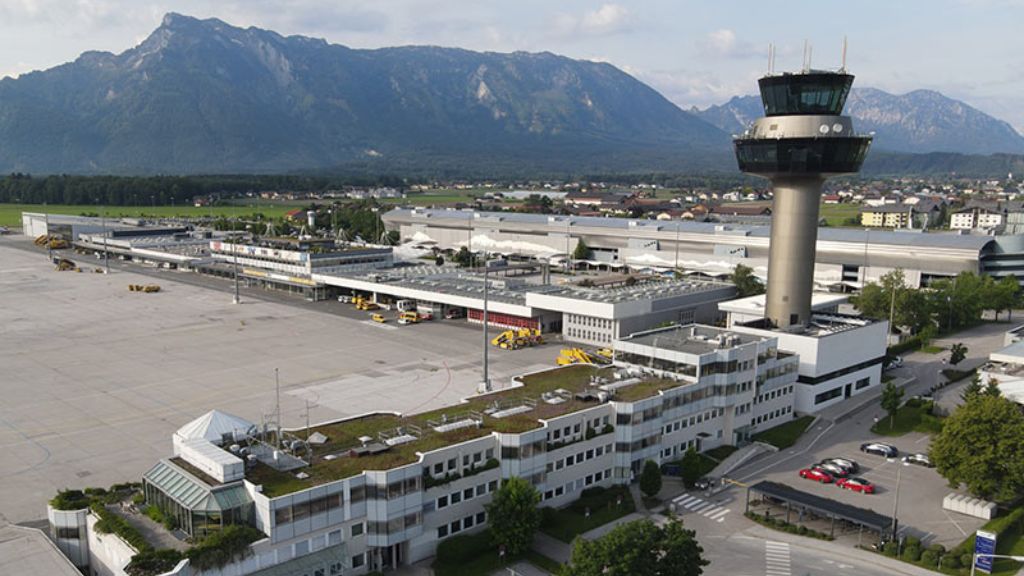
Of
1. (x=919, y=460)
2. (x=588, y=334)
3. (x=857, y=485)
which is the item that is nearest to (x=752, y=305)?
(x=588, y=334)

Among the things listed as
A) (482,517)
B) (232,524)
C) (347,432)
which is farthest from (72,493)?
(482,517)

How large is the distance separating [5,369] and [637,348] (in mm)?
57294

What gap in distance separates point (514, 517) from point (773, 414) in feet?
96.1

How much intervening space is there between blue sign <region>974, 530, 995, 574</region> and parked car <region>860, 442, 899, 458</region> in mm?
15769

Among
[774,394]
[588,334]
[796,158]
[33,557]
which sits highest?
[796,158]

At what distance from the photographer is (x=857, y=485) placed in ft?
149

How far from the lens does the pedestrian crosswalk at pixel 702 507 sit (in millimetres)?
42062

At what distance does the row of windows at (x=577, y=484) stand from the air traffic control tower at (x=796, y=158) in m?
29.8

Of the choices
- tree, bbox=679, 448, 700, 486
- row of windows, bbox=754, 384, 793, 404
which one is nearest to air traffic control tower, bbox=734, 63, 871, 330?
row of windows, bbox=754, 384, 793, 404

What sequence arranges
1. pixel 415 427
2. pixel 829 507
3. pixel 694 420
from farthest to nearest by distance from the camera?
pixel 694 420 < pixel 829 507 < pixel 415 427

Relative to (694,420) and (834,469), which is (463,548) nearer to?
(694,420)

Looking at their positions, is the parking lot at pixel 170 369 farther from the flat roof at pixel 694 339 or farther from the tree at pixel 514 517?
the tree at pixel 514 517

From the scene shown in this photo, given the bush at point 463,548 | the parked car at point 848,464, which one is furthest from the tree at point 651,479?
the parked car at point 848,464

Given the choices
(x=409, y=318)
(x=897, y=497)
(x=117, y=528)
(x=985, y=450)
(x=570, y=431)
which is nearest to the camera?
(x=117, y=528)
